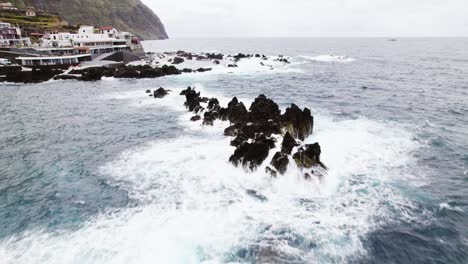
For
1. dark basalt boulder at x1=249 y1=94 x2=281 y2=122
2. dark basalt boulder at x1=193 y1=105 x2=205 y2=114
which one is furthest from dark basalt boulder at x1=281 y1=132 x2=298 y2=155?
dark basalt boulder at x1=193 y1=105 x2=205 y2=114

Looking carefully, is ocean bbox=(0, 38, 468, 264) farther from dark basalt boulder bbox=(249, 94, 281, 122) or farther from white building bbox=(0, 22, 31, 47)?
white building bbox=(0, 22, 31, 47)

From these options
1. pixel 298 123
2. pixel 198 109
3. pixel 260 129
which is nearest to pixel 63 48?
pixel 198 109

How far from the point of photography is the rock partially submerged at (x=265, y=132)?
78.6 ft

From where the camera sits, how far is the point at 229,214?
19156 millimetres

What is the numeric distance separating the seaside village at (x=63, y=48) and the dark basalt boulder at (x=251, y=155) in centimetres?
8462

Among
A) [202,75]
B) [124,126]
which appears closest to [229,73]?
[202,75]

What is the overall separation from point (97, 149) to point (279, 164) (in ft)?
62.9

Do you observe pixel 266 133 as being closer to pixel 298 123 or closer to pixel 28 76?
pixel 298 123

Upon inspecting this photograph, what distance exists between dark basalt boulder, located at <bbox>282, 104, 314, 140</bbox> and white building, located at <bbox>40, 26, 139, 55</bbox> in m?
97.0

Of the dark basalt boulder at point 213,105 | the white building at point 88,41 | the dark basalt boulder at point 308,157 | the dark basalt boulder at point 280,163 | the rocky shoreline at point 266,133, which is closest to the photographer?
the dark basalt boulder at point 280,163

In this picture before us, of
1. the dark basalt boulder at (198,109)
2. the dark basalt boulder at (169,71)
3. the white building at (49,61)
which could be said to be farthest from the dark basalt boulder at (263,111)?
the white building at (49,61)

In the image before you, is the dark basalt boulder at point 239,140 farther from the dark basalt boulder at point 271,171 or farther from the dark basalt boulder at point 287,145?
the dark basalt boulder at point 271,171

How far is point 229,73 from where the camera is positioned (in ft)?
297

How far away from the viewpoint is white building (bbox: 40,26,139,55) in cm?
10604
